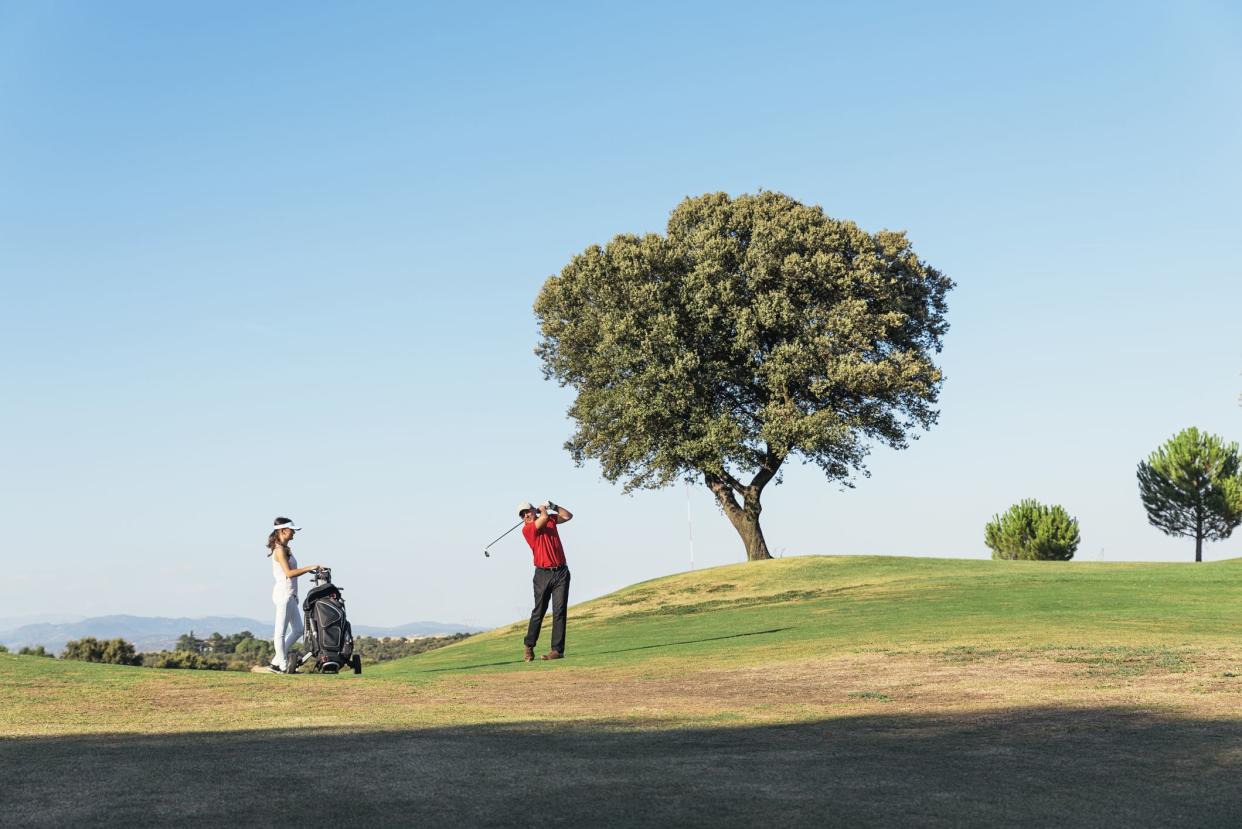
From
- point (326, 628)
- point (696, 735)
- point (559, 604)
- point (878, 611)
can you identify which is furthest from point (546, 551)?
point (878, 611)

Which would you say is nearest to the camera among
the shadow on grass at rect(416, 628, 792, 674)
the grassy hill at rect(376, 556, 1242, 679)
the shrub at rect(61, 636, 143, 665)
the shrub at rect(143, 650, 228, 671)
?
the grassy hill at rect(376, 556, 1242, 679)

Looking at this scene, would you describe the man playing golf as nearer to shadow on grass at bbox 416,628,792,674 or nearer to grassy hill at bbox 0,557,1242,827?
grassy hill at bbox 0,557,1242,827

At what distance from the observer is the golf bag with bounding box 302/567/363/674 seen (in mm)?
17594

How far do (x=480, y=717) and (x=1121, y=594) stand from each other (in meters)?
23.4

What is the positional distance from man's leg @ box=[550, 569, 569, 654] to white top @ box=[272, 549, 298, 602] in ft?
13.7

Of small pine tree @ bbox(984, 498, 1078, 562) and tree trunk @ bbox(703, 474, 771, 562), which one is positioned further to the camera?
small pine tree @ bbox(984, 498, 1078, 562)

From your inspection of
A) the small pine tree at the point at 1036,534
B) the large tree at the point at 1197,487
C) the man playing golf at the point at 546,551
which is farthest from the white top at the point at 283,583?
the large tree at the point at 1197,487

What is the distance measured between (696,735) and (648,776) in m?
Result: 2.39

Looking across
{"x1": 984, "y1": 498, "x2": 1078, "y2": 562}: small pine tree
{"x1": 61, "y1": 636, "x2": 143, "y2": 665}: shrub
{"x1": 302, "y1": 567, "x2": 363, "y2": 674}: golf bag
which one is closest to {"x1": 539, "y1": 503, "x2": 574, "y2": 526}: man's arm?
{"x1": 302, "y1": 567, "x2": 363, "y2": 674}: golf bag

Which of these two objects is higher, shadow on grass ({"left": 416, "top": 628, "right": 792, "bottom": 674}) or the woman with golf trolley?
the woman with golf trolley

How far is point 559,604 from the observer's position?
20.4 metres

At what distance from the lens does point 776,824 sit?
22.1ft

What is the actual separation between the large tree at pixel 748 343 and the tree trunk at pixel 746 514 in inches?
2.3

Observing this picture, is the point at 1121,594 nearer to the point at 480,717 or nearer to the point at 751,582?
the point at 751,582
